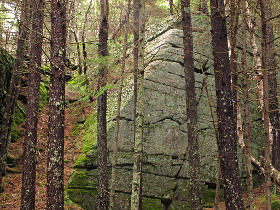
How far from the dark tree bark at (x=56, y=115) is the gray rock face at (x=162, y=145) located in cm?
487

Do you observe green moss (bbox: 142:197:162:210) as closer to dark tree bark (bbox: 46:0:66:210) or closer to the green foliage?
the green foliage

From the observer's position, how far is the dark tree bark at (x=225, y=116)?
5.62m

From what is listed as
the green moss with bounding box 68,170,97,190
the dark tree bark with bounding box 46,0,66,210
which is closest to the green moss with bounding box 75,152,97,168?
the green moss with bounding box 68,170,97,190

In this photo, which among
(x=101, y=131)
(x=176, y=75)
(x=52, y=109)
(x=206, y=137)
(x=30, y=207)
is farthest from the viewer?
(x=176, y=75)

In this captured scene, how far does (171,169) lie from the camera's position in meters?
11.3

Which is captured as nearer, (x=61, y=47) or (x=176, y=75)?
(x=61, y=47)

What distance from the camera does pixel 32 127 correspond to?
802 centimetres

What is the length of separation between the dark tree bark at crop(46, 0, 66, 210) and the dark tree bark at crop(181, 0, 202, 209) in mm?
4282

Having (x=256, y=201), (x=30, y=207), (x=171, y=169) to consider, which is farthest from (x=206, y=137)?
(x=30, y=207)

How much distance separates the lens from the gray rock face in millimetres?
10742

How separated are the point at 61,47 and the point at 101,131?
4.18 metres

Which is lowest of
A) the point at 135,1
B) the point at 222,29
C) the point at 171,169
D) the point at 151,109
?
the point at 171,169

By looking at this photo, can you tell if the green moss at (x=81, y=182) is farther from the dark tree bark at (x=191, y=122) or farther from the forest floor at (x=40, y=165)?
the dark tree bark at (x=191, y=122)

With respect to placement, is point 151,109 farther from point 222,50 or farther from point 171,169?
point 222,50
